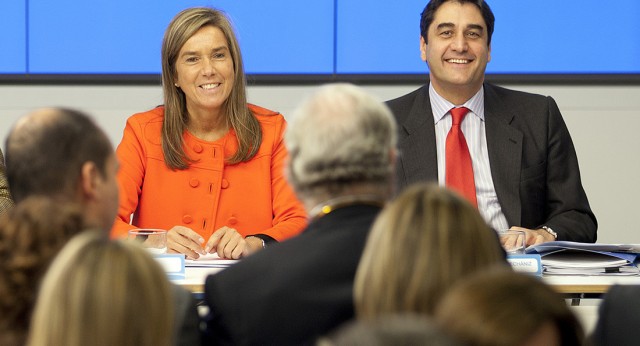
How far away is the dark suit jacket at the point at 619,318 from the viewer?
214 cm

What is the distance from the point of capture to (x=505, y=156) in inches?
161

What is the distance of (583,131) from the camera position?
5.48 m

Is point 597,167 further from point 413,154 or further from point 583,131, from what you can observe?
point 413,154

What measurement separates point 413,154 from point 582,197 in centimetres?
67

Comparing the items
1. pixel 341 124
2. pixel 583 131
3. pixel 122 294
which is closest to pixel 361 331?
pixel 122 294

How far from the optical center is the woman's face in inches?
159

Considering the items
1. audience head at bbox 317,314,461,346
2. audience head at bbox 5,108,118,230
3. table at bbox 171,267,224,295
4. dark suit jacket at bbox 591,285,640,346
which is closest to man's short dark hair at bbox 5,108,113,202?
audience head at bbox 5,108,118,230

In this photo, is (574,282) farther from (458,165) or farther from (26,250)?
(26,250)

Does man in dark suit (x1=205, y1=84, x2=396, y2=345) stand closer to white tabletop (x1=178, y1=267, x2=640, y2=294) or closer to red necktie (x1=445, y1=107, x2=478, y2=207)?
white tabletop (x1=178, y1=267, x2=640, y2=294)

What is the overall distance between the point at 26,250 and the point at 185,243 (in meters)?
1.76

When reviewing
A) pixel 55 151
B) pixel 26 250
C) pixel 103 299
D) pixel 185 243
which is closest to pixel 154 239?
pixel 185 243

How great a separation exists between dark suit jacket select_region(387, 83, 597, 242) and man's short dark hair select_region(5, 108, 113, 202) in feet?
6.30

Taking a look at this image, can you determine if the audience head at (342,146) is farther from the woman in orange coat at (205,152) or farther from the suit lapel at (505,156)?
the suit lapel at (505,156)

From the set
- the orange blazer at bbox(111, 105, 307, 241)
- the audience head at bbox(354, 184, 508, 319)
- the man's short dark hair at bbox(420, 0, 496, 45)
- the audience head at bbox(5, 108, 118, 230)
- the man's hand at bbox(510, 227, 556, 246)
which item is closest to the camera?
the audience head at bbox(354, 184, 508, 319)
